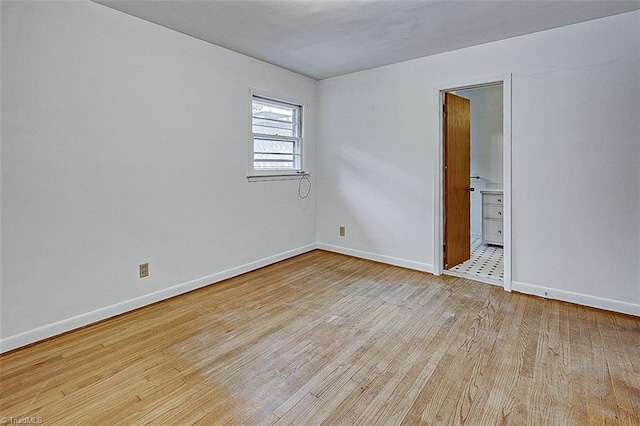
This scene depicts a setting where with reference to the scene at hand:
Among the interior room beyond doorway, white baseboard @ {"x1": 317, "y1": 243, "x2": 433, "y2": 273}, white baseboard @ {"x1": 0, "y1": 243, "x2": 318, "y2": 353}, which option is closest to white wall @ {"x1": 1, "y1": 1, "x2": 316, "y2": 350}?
white baseboard @ {"x1": 0, "y1": 243, "x2": 318, "y2": 353}

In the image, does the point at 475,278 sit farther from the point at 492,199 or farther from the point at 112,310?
the point at 112,310

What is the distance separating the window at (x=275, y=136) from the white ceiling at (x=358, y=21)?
0.70 metres

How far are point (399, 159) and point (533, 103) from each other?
1.44 metres

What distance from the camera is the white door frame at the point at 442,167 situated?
3.34 meters

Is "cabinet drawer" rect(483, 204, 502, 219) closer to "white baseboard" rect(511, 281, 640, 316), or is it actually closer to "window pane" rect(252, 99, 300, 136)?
"white baseboard" rect(511, 281, 640, 316)

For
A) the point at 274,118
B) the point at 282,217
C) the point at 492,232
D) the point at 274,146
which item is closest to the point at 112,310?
the point at 282,217

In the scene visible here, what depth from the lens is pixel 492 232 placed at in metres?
5.20

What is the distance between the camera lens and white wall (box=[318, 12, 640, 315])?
9.19 ft

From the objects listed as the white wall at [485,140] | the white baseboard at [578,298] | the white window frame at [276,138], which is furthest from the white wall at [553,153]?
the white wall at [485,140]

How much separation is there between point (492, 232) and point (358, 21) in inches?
149

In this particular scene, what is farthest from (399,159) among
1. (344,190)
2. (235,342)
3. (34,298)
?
(34,298)

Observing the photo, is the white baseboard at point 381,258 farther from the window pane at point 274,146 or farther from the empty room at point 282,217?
the window pane at point 274,146

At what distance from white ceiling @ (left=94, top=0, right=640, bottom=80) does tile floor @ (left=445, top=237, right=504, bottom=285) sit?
7.95 feet

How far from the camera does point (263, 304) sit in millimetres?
3092
